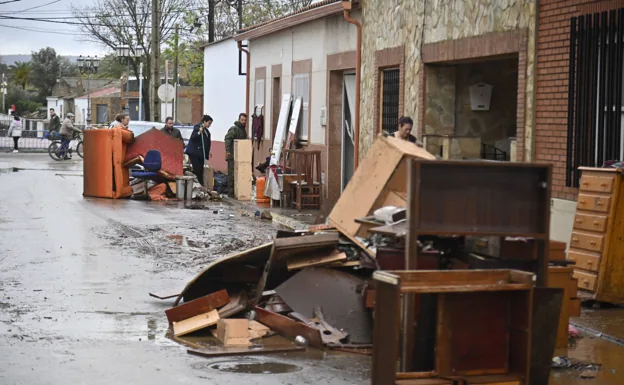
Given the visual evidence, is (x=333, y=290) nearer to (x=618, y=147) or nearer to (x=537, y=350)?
(x=537, y=350)

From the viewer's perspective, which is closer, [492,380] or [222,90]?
[492,380]

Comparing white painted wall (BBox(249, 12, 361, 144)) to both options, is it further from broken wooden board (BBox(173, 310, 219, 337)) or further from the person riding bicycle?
the person riding bicycle

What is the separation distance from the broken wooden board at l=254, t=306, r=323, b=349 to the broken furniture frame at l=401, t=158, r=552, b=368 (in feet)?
5.77

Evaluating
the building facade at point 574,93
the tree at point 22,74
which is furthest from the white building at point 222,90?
the tree at point 22,74

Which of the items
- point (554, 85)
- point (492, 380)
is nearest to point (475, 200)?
point (492, 380)

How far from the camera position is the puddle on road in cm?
789

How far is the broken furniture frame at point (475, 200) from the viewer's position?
7004mm

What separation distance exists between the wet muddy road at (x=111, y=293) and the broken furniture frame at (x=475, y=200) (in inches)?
56.9

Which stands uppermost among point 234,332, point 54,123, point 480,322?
point 54,123

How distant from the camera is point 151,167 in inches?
917

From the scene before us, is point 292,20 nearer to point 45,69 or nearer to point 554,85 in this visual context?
point 554,85

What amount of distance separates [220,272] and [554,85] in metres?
5.31

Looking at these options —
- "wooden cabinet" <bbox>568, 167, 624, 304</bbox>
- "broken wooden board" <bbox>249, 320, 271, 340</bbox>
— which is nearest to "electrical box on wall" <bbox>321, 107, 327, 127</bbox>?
"wooden cabinet" <bbox>568, 167, 624, 304</bbox>

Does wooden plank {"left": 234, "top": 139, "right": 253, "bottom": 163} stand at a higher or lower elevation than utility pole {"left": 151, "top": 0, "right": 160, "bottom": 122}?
lower
